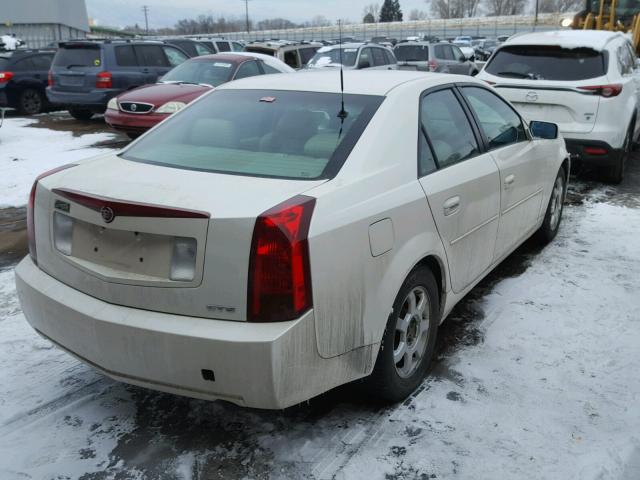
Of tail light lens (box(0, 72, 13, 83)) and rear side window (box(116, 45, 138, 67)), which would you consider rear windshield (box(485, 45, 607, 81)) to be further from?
tail light lens (box(0, 72, 13, 83))

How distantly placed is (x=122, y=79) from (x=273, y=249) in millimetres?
12288

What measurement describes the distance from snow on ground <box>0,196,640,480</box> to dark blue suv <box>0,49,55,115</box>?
1293cm

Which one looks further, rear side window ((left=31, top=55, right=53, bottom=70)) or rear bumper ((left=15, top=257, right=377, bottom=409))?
rear side window ((left=31, top=55, right=53, bottom=70))

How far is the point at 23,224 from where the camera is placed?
6453 mm

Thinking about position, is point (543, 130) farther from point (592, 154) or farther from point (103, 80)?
point (103, 80)

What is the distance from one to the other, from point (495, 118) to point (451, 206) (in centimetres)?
132

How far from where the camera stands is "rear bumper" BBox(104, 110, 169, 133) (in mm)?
10094

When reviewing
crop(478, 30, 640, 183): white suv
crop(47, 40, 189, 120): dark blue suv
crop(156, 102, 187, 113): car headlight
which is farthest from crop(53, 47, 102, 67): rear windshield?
crop(478, 30, 640, 183): white suv

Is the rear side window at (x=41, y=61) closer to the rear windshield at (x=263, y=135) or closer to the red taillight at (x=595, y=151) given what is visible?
the red taillight at (x=595, y=151)

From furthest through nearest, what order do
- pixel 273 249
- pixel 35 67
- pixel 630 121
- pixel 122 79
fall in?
pixel 35 67 < pixel 122 79 < pixel 630 121 < pixel 273 249

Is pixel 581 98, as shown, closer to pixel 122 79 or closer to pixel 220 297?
pixel 220 297

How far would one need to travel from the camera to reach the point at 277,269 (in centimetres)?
248

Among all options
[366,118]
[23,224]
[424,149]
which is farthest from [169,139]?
[23,224]

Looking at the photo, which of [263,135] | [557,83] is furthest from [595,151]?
[263,135]
